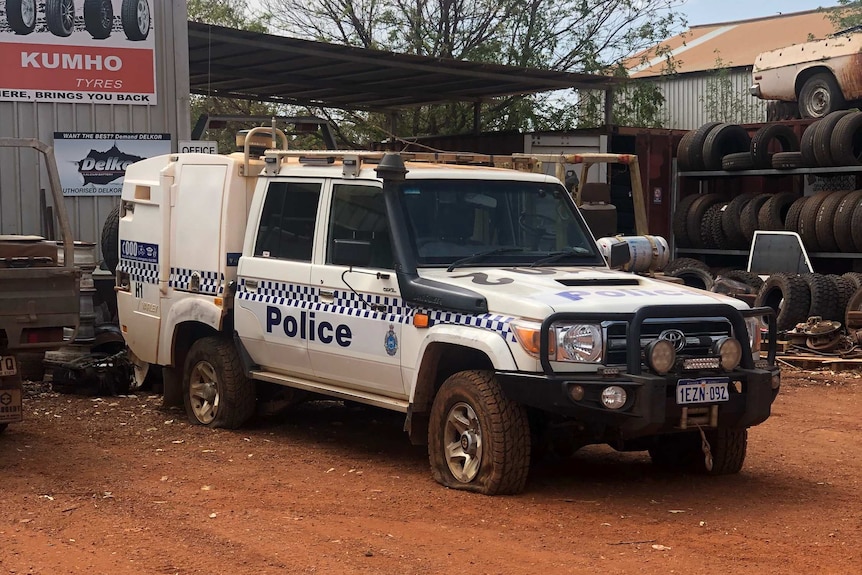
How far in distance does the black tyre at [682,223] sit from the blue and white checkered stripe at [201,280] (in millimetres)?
9610

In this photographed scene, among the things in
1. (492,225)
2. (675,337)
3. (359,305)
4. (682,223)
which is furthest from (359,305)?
(682,223)

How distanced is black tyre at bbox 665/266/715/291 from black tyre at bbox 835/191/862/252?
1.55 meters

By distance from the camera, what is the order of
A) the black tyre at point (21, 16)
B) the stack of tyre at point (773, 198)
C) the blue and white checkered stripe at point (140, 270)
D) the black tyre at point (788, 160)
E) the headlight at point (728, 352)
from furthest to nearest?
1. the black tyre at point (788, 160)
2. the stack of tyre at point (773, 198)
3. the black tyre at point (21, 16)
4. the blue and white checkered stripe at point (140, 270)
5. the headlight at point (728, 352)

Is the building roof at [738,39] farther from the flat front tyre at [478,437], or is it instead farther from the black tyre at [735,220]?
the flat front tyre at [478,437]

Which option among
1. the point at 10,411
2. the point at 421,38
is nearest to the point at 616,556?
the point at 10,411

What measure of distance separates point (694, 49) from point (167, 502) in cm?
3634

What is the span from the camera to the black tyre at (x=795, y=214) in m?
15.0

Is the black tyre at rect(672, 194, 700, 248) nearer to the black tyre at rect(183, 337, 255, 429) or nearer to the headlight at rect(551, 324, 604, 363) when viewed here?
the black tyre at rect(183, 337, 255, 429)

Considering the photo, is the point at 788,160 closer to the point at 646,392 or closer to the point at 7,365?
the point at 646,392

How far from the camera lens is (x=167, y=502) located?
650 centimetres

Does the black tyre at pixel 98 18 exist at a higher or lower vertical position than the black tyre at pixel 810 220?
higher

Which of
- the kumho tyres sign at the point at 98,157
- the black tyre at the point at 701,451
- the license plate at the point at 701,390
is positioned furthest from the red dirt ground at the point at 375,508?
the kumho tyres sign at the point at 98,157

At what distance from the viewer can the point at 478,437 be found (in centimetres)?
664

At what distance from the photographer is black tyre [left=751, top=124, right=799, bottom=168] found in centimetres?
1594
